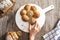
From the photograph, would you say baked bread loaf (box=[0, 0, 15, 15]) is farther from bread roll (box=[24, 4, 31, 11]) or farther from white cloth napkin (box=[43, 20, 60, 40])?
white cloth napkin (box=[43, 20, 60, 40])

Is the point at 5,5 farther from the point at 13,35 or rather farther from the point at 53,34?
the point at 53,34

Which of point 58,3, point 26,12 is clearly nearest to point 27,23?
point 26,12

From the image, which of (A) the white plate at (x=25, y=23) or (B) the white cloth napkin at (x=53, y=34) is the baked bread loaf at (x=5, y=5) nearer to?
(A) the white plate at (x=25, y=23)

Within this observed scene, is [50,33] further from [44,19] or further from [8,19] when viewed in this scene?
[8,19]

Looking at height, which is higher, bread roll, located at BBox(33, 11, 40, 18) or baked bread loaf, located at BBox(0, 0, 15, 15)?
baked bread loaf, located at BBox(0, 0, 15, 15)

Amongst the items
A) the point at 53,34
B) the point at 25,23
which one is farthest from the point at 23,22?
the point at 53,34

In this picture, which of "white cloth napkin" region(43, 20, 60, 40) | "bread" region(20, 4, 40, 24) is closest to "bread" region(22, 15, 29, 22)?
"bread" region(20, 4, 40, 24)

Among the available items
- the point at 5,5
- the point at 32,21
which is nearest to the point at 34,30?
the point at 32,21

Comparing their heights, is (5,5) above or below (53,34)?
above

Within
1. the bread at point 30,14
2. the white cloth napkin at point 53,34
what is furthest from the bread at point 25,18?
the white cloth napkin at point 53,34
